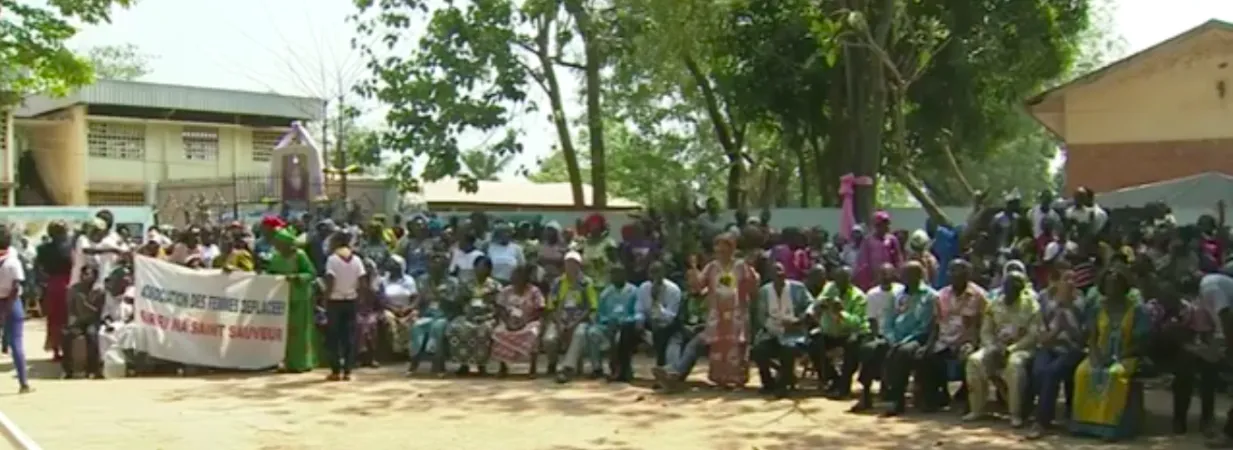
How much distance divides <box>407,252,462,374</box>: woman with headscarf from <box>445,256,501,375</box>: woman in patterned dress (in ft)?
0.31

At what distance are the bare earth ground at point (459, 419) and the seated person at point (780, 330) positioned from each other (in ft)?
0.96

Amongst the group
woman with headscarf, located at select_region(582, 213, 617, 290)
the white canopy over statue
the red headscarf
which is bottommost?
woman with headscarf, located at select_region(582, 213, 617, 290)

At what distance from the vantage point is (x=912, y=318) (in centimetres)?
1116

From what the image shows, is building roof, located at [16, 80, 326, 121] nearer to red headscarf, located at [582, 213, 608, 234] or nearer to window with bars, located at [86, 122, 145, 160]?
window with bars, located at [86, 122, 145, 160]

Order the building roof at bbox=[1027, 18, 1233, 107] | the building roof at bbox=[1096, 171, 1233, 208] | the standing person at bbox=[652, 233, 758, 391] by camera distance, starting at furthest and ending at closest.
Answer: the building roof at bbox=[1027, 18, 1233, 107]
the building roof at bbox=[1096, 171, 1233, 208]
the standing person at bbox=[652, 233, 758, 391]

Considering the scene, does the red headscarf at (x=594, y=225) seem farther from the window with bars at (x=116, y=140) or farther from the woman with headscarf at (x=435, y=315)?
the window with bars at (x=116, y=140)

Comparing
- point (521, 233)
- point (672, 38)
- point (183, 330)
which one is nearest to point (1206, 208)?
point (672, 38)

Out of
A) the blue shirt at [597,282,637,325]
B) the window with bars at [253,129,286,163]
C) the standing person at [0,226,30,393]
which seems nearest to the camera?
the standing person at [0,226,30,393]

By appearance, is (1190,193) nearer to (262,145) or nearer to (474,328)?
(474,328)

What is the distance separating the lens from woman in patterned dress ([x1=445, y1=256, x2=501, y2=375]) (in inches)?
535

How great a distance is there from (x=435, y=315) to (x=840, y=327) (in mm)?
4572

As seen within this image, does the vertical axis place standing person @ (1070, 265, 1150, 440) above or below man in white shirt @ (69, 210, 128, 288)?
below

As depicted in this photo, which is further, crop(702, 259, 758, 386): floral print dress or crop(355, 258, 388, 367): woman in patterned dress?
crop(355, 258, 388, 367): woman in patterned dress

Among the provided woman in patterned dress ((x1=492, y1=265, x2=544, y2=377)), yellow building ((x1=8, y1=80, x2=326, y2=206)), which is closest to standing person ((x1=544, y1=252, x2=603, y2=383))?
woman in patterned dress ((x1=492, y1=265, x2=544, y2=377))
